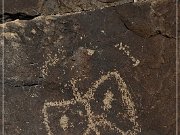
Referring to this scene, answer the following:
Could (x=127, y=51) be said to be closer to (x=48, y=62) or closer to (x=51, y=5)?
(x=48, y=62)

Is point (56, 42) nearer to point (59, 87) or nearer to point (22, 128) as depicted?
point (59, 87)

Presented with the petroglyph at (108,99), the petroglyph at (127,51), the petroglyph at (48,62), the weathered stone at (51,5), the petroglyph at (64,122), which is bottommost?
the petroglyph at (64,122)

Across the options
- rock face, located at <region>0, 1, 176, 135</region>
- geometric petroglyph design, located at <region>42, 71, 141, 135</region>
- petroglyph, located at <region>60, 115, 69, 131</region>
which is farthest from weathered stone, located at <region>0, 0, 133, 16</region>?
petroglyph, located at <region>60, 115, 69, 131</region>

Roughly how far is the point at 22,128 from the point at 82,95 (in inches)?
10.2

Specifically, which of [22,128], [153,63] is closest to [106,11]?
[153,63]

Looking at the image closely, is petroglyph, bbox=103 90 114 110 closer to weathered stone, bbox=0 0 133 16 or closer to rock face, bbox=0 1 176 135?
rock face, bbox=0 1 176 135

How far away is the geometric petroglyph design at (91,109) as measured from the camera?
1552 millimetres

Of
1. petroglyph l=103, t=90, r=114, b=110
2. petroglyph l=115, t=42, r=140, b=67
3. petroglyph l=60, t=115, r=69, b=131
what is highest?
petroglyph l=115, t=42, r=140, b=67

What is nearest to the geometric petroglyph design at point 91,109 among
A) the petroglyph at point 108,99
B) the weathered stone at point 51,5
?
the petroglyph at point 108,99

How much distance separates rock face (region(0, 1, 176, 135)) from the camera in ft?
5.03

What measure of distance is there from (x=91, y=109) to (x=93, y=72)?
14cm

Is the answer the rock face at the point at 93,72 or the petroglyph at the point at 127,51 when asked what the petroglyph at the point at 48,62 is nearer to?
the rock face at the point at 93,72

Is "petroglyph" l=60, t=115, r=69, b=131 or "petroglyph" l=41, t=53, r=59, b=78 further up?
"petroglyph" l=41, t=53, r=59, b=78

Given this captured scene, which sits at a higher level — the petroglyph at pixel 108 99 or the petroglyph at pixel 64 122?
the petroglyph at pixel 108 99
